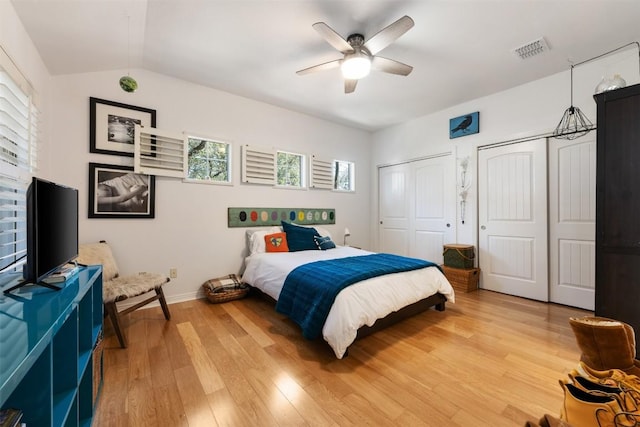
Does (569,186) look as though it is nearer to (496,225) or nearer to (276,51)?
(496,225)

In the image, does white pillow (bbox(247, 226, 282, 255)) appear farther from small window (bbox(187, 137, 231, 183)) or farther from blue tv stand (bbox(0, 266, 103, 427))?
blue tv stand (bbox(0, 266, 103, 427))

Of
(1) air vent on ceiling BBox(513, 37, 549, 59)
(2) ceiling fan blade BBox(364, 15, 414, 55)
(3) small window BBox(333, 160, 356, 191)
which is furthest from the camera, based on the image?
(3) small window BBox(333, 160, 356, 191)

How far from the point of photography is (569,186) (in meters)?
3.13

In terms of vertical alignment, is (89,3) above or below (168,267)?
above

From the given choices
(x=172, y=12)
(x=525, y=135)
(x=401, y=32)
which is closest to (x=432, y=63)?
(x=401, y=32)

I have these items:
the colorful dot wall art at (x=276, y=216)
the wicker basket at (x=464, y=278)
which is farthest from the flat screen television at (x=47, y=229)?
the wicker basket at (x=464, y=278)

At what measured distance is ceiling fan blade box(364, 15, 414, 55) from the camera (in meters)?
1.87

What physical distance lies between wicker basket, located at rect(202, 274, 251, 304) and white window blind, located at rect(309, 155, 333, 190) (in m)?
2.02

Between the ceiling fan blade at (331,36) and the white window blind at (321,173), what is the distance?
239cm

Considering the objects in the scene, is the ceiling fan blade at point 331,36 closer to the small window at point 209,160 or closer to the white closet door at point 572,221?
the small window at point 209,160

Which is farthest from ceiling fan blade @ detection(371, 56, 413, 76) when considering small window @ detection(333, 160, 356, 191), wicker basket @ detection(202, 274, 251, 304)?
wicker basket @ detection(202, 274, 251, 304)

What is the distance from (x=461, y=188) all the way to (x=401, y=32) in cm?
282

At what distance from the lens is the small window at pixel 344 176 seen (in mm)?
5116

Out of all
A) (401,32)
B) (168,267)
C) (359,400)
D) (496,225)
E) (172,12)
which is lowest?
(359,400)
